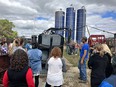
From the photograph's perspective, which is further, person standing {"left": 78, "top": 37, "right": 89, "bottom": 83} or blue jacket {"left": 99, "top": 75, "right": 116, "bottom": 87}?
person standing {"left": 78, "top": 37, "right": 89, "bottom": 83}

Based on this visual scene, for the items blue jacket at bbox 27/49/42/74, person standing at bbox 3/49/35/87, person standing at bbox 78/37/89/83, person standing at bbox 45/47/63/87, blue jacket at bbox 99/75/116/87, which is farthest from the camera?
person standing at bbox 78/37/89/83

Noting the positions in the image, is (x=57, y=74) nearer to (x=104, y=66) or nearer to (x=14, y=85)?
(x=104, y=66)

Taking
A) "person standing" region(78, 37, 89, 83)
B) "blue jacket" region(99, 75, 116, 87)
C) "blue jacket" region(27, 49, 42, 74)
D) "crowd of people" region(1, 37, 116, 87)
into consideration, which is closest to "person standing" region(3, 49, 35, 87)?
"crowd of people" region(1, 37, 116, 87)

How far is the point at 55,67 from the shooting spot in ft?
19.5

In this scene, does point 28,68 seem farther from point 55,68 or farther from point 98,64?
point 98,64

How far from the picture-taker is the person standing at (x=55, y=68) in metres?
5.92

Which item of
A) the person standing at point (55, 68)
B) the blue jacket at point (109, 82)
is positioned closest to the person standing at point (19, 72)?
the blue jacket at point (109, 82)

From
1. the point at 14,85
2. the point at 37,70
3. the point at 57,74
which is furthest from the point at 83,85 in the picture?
the point at 14,85

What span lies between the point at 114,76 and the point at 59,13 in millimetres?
42690

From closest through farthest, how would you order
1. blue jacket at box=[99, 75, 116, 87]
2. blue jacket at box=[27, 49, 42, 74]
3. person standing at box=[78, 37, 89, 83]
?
blue jacket at box=[99, 75, 116, 87]
blue jacket at box=[27, 49, 42, 74]
person standing at box=[78, 37, 89, 83]

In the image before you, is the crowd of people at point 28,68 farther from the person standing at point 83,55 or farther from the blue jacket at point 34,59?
the person standing at point 83,55

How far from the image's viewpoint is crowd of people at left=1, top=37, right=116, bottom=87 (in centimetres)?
395

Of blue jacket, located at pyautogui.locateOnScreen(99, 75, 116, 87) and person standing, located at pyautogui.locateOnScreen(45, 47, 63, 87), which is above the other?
blue jacket, located at pyautogui.locateOnScreen(99, 75, 116, 87)

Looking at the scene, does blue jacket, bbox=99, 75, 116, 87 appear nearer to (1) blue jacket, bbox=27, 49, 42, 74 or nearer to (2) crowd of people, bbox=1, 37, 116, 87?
(2) crowd of people, bbox=1, 37, 116, 87
